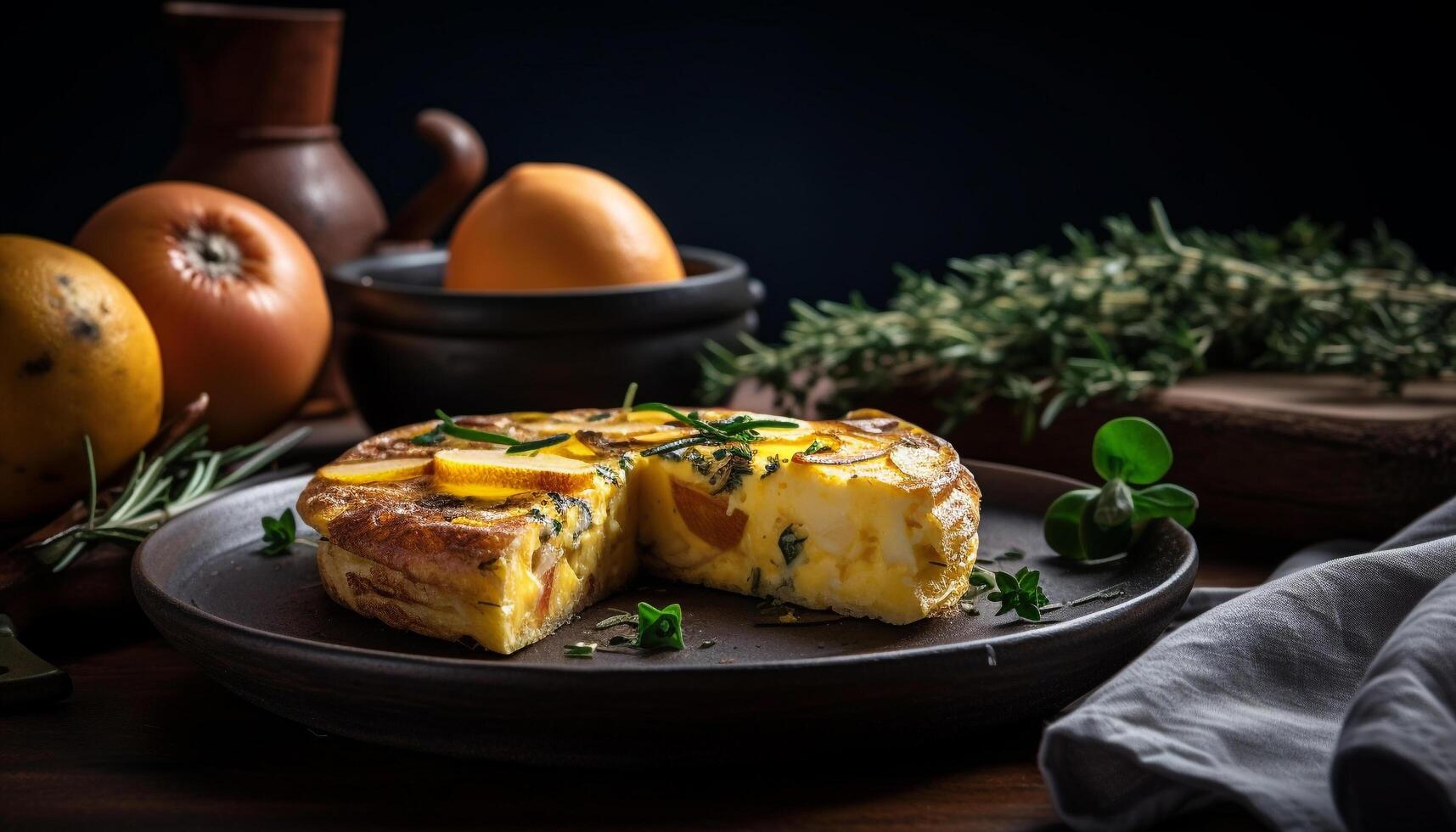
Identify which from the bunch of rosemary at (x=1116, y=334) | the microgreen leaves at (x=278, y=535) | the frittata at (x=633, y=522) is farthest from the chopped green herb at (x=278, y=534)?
the bunch of rosemary at (x=1116, y=334)

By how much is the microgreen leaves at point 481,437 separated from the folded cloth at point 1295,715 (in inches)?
31.7

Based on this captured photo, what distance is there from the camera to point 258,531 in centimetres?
193

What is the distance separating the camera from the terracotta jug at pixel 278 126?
2.79 metres

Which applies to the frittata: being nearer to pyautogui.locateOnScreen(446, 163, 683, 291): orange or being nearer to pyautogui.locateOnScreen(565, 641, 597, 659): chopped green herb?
pyautogui.locateOnScreen(565, 641, 597, 659): chopped green herb

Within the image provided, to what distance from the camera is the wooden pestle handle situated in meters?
2.98

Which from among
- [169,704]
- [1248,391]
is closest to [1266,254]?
[1248,391]

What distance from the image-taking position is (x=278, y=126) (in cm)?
287

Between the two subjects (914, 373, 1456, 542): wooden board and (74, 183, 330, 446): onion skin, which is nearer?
(914, 373, 1456, 542): wooden board

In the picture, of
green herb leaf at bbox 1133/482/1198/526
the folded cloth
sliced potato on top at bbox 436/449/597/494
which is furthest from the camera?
green herb leaf at bbox 1133/482/1198/526

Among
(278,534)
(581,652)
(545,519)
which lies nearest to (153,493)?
(278,534)

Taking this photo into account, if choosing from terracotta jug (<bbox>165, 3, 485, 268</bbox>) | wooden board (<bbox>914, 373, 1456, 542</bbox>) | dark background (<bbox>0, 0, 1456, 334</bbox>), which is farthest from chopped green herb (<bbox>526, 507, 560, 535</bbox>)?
dark background (<bbox>0, 0, 1456, 334</bbox>)

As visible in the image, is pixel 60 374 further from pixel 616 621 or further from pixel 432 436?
pixel 616 621

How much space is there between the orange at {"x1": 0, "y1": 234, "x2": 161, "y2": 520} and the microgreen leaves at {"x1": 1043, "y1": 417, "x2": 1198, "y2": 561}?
134 centimetres

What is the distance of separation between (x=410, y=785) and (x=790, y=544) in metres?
0.60
